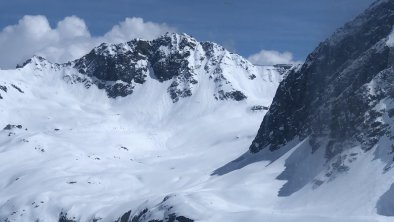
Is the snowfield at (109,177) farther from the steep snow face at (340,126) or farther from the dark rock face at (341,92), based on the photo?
the dark rock face at (341,92)

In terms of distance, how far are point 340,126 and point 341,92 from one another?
10.7 m

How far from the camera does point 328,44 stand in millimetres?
120062

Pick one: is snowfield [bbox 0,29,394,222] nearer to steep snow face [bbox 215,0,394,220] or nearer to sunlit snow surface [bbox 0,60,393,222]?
sunlit snow surface [bbox 0,60,393,222]

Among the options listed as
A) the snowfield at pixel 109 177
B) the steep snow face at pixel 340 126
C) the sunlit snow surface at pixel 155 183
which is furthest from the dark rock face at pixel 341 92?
the snowfield at pixel 109 177

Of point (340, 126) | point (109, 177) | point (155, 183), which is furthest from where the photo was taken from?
point (109, 177)

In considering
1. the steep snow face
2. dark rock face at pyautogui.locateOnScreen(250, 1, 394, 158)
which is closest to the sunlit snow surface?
the steep snow face

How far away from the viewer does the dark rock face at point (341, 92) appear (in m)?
96.4

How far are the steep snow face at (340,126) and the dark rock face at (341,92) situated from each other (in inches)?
→ 6.7

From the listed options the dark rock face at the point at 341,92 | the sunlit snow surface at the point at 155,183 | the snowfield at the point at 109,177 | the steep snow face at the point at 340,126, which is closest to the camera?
the steep snow face at the point at 340,126

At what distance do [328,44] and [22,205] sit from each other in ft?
233

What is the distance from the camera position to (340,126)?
98.2m

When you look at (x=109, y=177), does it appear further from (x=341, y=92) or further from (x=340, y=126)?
(x=340, y=126)

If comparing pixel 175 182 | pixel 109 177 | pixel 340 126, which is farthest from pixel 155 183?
pixel 340 126

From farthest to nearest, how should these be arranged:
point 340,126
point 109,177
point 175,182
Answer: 1. point 109,177
2. point 175,182
3. point 340,126
